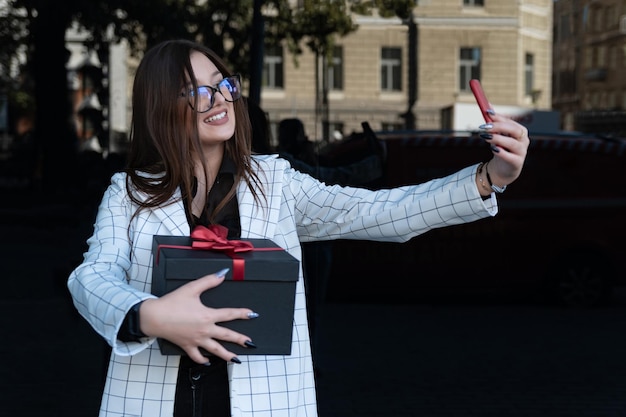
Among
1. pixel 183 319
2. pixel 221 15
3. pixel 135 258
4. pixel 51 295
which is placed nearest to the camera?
pixel 183 319

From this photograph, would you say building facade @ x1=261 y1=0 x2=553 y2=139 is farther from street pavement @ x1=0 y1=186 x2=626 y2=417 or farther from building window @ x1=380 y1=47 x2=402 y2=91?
street pavement @ x1=0 y1=186 x2=626 y2=417

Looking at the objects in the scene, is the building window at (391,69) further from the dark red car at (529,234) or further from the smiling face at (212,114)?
the smiling face at (212,114)

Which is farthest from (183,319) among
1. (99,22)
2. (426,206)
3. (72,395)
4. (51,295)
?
(99,22)

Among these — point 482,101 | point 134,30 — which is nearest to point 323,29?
point 134,30

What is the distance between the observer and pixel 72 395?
21.0ft

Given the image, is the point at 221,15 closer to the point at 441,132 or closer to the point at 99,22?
the point at 441,132

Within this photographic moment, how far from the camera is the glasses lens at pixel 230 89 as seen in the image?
2436 mm

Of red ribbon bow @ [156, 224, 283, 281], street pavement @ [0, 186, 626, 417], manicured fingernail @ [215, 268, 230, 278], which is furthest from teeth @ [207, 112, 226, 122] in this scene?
street pavement @ [0, 186, 626, 417]

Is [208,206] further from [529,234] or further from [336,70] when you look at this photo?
[529,234]

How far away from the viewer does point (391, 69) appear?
6695 millimetres

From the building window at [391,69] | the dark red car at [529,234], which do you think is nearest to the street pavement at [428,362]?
the dark red car at [529,234]

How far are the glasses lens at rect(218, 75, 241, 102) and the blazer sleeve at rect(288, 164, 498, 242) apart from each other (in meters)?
0.24

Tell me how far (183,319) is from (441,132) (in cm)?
471

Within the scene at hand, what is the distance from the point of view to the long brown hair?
7.86 feet
